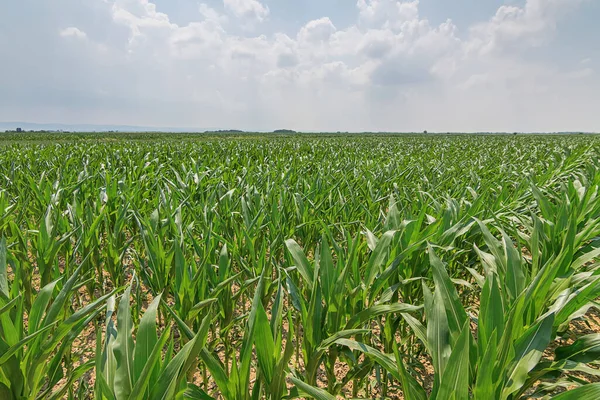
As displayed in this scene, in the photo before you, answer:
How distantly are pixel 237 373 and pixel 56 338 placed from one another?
0.55 m

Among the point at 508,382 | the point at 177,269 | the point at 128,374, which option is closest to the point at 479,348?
the point at 508,382

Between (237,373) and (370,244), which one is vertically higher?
(370,244)

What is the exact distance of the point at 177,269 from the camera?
1.43 meters

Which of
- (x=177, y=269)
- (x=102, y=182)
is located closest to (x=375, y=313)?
(x=177, y=269)

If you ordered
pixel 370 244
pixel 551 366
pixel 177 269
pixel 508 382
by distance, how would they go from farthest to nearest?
1. pixel 370 244
2. pixel 177 269
3. pixel 551 366
4. pixel 508 382

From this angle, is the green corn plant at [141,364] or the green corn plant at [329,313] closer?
the green corn plant at [141,364]

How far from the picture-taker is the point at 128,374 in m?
0.83

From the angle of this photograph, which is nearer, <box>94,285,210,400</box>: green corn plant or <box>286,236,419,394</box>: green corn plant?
<box>94,285,210,400</box>: green corn plant

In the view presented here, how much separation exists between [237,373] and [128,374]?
10.5 inches

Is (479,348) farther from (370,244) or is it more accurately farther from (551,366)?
(370,244)

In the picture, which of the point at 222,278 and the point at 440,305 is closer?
the point at 440,305

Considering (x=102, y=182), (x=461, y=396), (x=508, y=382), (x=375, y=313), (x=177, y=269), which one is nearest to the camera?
(x=461, y=396)

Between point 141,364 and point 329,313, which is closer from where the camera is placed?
point 141,364

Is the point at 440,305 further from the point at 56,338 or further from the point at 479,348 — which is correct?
the point at 56,338
